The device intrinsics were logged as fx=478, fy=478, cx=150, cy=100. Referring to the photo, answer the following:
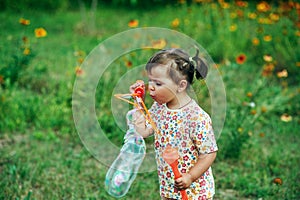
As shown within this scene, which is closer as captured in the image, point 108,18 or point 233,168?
point 233,168

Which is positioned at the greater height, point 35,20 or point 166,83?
point 166,83

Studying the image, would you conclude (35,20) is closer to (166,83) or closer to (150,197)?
(150,197)

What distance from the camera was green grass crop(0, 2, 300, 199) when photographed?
9.89 ft

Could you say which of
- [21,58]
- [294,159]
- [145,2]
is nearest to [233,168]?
[294,159]

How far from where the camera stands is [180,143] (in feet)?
6.44

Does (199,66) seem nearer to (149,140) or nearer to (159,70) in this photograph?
(159,70)

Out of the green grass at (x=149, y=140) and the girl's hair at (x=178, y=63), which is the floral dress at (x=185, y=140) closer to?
the girl's hair at (x=178, y=63)

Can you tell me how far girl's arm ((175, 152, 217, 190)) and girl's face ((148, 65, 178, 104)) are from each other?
0.95ft

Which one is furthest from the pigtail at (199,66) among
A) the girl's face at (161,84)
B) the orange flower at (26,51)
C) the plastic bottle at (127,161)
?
the orange flower at (26,51)

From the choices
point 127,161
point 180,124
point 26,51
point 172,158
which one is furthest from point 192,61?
point 26,51

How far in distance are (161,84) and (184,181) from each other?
394mm

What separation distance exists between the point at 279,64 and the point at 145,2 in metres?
4.55

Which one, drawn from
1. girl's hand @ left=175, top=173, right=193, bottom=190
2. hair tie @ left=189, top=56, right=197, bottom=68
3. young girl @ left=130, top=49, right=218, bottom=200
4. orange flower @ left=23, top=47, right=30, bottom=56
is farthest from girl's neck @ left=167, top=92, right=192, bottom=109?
orange flower @ left=23, top=47, right=30, bottom=56

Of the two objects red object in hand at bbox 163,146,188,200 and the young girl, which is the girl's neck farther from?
red object in hand at bbox 163,146,188,200
